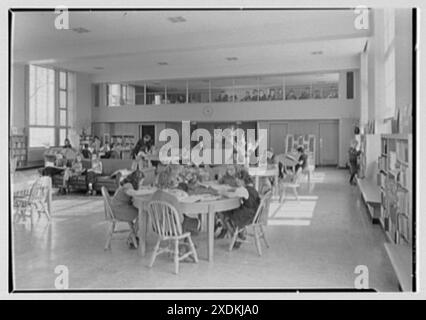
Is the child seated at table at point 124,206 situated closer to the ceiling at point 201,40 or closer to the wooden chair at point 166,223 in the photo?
the wooden chair at point 166,223

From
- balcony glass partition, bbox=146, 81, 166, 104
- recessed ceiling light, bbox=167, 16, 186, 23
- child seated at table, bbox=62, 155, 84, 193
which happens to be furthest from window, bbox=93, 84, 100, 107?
recessed ceiling light, bbox=167, 16, 186, 23

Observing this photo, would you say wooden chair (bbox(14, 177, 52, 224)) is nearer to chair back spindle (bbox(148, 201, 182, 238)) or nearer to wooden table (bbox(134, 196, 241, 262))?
wooden table (bbox(134, 196, 241, 262))

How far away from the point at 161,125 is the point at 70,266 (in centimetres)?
829

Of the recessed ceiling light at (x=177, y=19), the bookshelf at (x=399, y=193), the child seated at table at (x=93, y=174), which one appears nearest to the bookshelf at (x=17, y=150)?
the bookshelf at (x=399, y=193)

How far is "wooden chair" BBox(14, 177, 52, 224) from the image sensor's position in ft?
16.9

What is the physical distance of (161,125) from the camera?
1186 cm

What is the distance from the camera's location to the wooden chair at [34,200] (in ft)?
16.9

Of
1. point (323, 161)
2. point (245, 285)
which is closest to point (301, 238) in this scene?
point (245, 285)

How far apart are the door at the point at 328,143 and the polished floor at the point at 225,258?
5767 mm

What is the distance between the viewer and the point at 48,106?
13297 mm

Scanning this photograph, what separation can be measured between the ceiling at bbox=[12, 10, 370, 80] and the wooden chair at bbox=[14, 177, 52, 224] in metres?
1.60

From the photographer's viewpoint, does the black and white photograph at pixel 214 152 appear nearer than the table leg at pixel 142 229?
Yes

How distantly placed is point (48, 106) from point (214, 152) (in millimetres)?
7920
